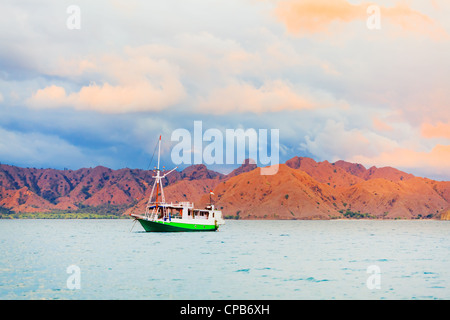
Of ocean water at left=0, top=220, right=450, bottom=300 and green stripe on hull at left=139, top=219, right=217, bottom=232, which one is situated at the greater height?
green stripe on hull at left=139, top=219, right=217, bottom=232

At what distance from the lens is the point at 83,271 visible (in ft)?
166

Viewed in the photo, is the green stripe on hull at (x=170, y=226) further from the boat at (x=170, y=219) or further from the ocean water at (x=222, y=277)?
the ocean water at (x=222, y=277)

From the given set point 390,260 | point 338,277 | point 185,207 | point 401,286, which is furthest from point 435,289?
point 185,207

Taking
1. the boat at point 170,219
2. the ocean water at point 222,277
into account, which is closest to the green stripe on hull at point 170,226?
the boat at point 170,219

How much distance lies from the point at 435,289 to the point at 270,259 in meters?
27.6

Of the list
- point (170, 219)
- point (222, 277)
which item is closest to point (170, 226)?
point (170, 219)

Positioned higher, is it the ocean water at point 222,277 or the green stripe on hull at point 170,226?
the green stripe on hull at point 170,226

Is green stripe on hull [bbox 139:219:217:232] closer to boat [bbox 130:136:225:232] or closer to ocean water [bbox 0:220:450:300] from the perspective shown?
boat [bbox 130:136:225:232]

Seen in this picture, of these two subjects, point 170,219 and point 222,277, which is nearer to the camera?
point 222,277

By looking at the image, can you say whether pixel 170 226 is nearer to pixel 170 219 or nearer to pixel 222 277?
pixel 170 219

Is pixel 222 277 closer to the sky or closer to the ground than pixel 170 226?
closer to the ground

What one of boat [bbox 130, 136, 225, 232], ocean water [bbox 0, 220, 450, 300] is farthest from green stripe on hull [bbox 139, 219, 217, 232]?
ocean water [bbox 0, 220, 450, 300]

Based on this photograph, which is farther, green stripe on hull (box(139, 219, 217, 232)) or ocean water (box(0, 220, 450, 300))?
green stripe on hull (box(139, 219, 217, 232))
